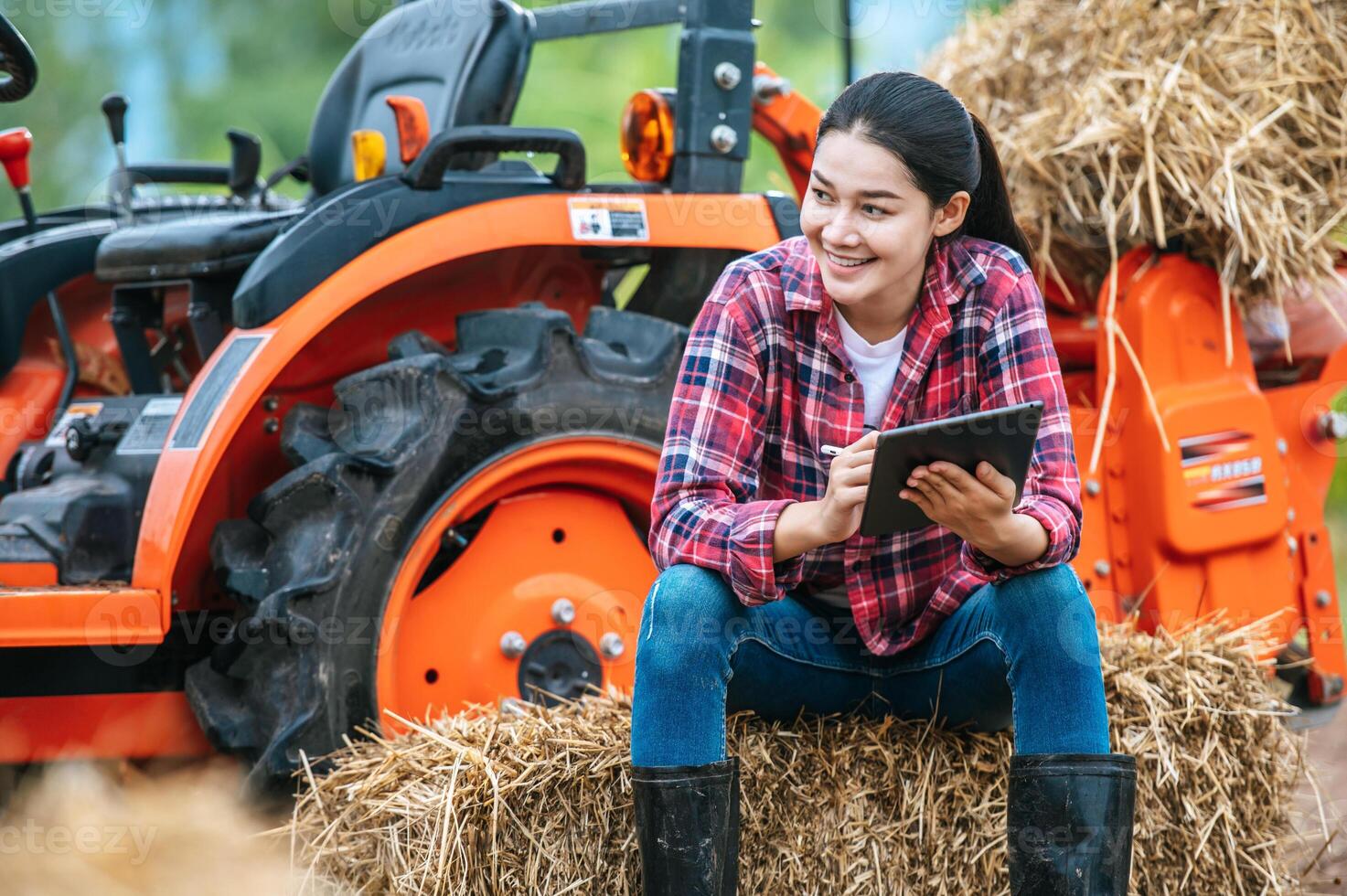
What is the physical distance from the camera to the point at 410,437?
7.58ft

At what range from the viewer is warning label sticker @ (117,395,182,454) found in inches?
96.9

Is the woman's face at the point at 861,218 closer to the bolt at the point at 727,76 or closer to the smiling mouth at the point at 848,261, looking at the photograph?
the smiling mouth at the point at 848,261

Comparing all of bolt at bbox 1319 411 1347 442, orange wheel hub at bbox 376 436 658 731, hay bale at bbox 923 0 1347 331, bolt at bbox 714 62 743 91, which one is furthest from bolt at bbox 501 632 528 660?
bolt at bbox 1319 411 1347 442

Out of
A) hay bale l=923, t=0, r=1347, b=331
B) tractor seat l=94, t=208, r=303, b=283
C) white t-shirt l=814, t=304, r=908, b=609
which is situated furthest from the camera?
hay bale l=923, t=0, r=1347, b=331

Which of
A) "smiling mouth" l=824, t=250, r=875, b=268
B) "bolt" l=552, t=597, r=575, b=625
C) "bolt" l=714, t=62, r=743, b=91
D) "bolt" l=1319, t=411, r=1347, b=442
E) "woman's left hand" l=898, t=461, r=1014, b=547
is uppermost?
"bolt" l=714, t=62, r=743, b=91

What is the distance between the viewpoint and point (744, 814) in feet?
6.69

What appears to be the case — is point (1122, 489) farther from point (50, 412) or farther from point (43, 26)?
point (43, 26)

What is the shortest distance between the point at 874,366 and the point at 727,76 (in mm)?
956

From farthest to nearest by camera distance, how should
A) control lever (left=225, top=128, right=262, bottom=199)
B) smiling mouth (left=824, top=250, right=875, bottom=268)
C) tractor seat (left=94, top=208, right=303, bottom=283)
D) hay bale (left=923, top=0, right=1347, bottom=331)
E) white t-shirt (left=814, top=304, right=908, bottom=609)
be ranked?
control lever (left=225, top=128, right=262, bottom=199) → hay bale (left=923, top=0, right=1347, bottom=331) → tractor seat (left=94, top=208, right=303, bottom=283) → white t-shirt (left=814, top=304, right=908, bottom=609) → smiling mouth (left=824, top=250, right=875, bottom=268)

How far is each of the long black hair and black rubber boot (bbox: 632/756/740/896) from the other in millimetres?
763

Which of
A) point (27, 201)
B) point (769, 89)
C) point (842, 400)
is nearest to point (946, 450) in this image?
point (842, 400)

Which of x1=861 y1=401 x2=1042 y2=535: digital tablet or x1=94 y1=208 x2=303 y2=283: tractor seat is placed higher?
x1=94 y1=208 x2=303 y2=283: tractor seat

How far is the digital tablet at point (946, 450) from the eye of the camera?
5.11ft

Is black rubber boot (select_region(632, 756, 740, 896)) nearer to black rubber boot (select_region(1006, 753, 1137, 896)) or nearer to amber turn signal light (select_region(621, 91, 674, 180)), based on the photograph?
black rubber boot (select_region(1006, 753, 1137, 896))
